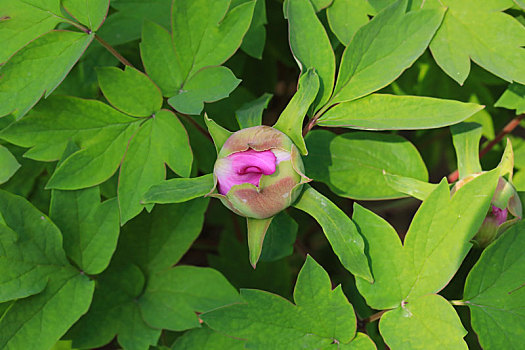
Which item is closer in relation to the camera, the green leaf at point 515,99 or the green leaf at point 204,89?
the green leaf at point 204,89

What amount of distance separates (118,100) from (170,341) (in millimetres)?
633

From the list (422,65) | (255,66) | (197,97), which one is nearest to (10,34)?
(197,97)

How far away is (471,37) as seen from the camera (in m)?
0.99

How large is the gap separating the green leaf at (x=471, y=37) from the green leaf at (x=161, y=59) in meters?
0.51

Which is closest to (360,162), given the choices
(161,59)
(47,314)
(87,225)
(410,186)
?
(410,186)

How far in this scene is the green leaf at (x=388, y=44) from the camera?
93 centimetres

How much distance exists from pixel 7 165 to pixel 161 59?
0.39 metres

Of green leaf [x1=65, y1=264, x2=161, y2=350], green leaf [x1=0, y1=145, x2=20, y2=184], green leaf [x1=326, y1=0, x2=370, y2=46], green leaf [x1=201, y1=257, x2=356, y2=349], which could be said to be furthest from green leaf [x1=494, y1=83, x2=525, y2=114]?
green leaf [x1=0, y1=145, x2=20, y2=184]

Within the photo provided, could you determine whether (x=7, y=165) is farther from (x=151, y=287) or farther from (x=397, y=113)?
(x=397, y=113)

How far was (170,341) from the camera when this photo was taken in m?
1.28

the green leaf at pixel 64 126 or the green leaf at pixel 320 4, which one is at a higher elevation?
the green leaf at pixel 320 4

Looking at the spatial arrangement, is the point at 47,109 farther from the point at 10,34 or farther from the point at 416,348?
the point at 416,348

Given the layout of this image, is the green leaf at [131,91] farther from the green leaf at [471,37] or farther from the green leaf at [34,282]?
the green leaf at [471,37]

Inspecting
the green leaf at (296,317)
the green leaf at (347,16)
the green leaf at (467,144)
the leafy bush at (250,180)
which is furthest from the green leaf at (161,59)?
the green leaf at (467,144)
